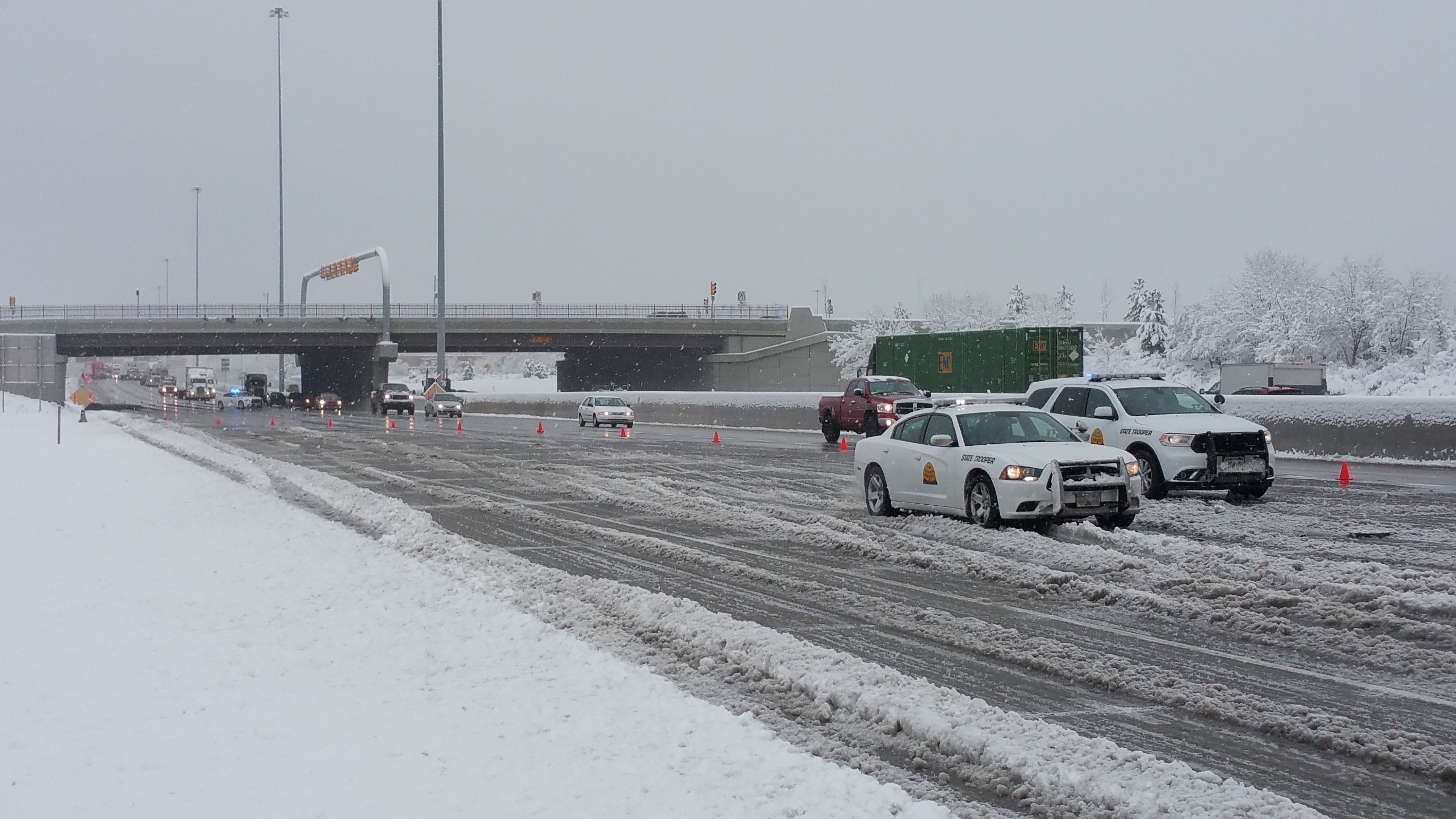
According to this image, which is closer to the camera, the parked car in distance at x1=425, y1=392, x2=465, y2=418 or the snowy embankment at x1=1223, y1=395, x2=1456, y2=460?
the snowy embankment at x1=1223, y1=395, x2=1456, y2=460

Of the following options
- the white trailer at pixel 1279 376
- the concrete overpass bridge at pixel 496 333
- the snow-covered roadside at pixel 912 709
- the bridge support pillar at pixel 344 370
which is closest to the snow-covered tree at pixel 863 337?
the concrete overpass bridge at pixel 496 333

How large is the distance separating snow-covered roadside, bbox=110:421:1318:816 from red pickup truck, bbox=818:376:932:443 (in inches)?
Answer: 862

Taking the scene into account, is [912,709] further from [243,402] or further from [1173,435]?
[243,402]

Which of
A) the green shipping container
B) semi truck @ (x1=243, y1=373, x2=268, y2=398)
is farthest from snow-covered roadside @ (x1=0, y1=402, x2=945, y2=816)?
semi truck @ (x1=243, y1=373, x2=268, y2=398)

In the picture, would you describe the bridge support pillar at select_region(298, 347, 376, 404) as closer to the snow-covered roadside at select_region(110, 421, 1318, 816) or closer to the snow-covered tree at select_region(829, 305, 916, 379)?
the snow-covered tree at select_region(829, 305, 916, 379)

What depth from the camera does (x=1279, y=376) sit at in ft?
188

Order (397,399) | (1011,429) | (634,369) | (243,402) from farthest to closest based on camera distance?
(634,369)
(243,402)
(397,399)
(1011,429)

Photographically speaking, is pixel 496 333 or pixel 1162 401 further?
pixel 496 333

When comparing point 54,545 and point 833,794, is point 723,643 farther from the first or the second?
point 54,545

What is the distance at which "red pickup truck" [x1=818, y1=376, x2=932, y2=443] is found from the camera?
33094mm

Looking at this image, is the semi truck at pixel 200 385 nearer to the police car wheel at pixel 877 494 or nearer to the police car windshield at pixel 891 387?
the police car windshield at pixel 891 387

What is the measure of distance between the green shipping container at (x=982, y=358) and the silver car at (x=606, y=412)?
9.36 m

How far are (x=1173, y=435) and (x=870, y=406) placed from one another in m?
17.0

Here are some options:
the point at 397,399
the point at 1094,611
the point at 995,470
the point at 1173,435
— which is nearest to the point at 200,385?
the point at 397,399
